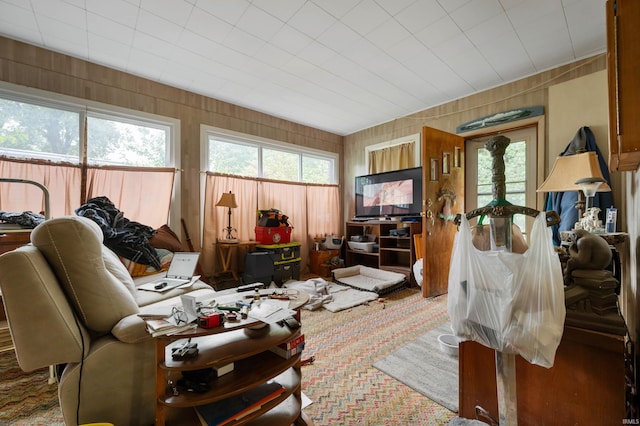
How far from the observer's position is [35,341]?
1.01m

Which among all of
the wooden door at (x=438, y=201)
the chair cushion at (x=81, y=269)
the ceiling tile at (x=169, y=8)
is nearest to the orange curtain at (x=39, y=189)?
the chair cushion at (x=81, y=269)

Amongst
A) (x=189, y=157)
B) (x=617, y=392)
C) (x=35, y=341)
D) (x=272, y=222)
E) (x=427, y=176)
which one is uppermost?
(x=189, y=157)

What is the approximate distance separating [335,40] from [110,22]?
1.94 metres

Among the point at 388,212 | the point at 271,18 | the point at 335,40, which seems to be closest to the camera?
the point at 271,18

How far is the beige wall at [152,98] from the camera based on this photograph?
2572 mm

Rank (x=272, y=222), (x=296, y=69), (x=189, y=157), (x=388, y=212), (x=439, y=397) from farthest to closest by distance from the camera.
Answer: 1. (x=388, y=212)
2. (x=272, y=222)
3. (x=189, y=157)
4. (x=296, y=69)
5. (x=439, y=397)

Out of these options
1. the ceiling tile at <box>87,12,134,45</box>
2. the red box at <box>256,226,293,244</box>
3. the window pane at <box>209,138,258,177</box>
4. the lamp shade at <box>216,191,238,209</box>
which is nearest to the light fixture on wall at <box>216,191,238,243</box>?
the lamp shade at <box>216,191,238,209</box>

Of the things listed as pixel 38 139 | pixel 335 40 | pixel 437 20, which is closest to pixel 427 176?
pixel 437 20

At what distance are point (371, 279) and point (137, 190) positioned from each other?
127 inches

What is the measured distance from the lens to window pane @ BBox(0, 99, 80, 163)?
2.55m

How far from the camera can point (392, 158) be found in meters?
4.54

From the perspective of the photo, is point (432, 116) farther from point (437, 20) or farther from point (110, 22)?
point (110, 22)

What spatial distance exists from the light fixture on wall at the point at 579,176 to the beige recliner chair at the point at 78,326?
2786 millimetres

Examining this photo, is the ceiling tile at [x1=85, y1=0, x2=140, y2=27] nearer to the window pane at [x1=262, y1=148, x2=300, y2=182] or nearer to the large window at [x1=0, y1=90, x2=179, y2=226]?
the large window at [x1=0, y1=90, x2=179, y2=226]
